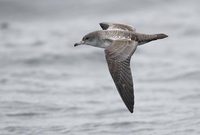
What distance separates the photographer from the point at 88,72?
15.9m

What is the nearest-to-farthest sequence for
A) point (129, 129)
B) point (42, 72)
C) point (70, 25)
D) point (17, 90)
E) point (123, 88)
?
point (123, 88), point (129, 129), point (17, 90), point (42, 72), point (70, 25)

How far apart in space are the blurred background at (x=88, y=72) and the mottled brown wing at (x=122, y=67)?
1843mm

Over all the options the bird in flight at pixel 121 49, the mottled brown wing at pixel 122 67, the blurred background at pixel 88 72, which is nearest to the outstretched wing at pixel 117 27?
the bird in flight at pixel 121 49

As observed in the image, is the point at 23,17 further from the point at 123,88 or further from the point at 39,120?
the point at 123,88

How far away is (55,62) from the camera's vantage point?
16.4 meters

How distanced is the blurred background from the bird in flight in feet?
5.15

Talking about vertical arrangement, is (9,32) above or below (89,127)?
above

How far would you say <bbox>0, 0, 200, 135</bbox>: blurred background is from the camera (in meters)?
12.6

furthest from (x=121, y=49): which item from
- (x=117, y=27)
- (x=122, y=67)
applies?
(x=117, y=27)

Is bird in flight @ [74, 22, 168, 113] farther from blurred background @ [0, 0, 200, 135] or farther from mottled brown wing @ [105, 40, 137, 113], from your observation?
blurred background @ [0, 0, 200, 135]

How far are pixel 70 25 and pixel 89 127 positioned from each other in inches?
269

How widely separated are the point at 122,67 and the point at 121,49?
303mm

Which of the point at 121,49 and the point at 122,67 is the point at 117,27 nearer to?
the point at 121,49

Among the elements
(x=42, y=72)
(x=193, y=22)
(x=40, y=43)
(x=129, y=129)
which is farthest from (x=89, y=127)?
(x=193, y=22)
